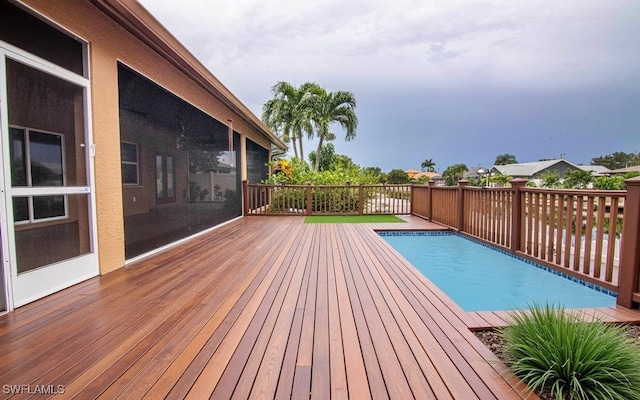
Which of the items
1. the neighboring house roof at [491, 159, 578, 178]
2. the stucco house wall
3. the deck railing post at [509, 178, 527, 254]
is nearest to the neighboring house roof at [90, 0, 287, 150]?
the stucco house wall

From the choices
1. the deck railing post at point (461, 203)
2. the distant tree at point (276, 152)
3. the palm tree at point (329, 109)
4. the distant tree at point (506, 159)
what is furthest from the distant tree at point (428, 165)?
the deck railing post at point (461, 203)

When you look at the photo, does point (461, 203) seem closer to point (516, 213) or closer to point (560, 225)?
point (516, 213)

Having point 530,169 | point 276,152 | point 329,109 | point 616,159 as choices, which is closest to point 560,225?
point 329,109

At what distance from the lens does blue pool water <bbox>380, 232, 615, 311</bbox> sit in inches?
109

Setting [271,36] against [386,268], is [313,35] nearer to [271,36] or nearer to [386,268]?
[271,36]

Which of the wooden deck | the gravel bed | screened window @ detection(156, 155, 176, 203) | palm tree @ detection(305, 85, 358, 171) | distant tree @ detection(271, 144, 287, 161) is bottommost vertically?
the gravel bed

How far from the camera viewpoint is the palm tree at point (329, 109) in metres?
14.6

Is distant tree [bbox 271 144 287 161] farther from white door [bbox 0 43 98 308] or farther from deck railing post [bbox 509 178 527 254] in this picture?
white door [bbox 0 43 98 308]

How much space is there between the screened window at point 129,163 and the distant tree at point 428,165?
77522mm

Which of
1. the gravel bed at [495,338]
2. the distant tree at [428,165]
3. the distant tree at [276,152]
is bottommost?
the gravel bed at [495,338]

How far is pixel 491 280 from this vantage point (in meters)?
3.54

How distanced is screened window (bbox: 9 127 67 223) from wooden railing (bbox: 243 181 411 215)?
5873mm

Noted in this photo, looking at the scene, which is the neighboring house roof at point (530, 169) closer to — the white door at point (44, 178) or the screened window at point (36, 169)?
the white door at point (44, 178)

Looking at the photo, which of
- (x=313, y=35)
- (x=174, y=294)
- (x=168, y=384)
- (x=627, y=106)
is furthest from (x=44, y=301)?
(x=627, y=106)
